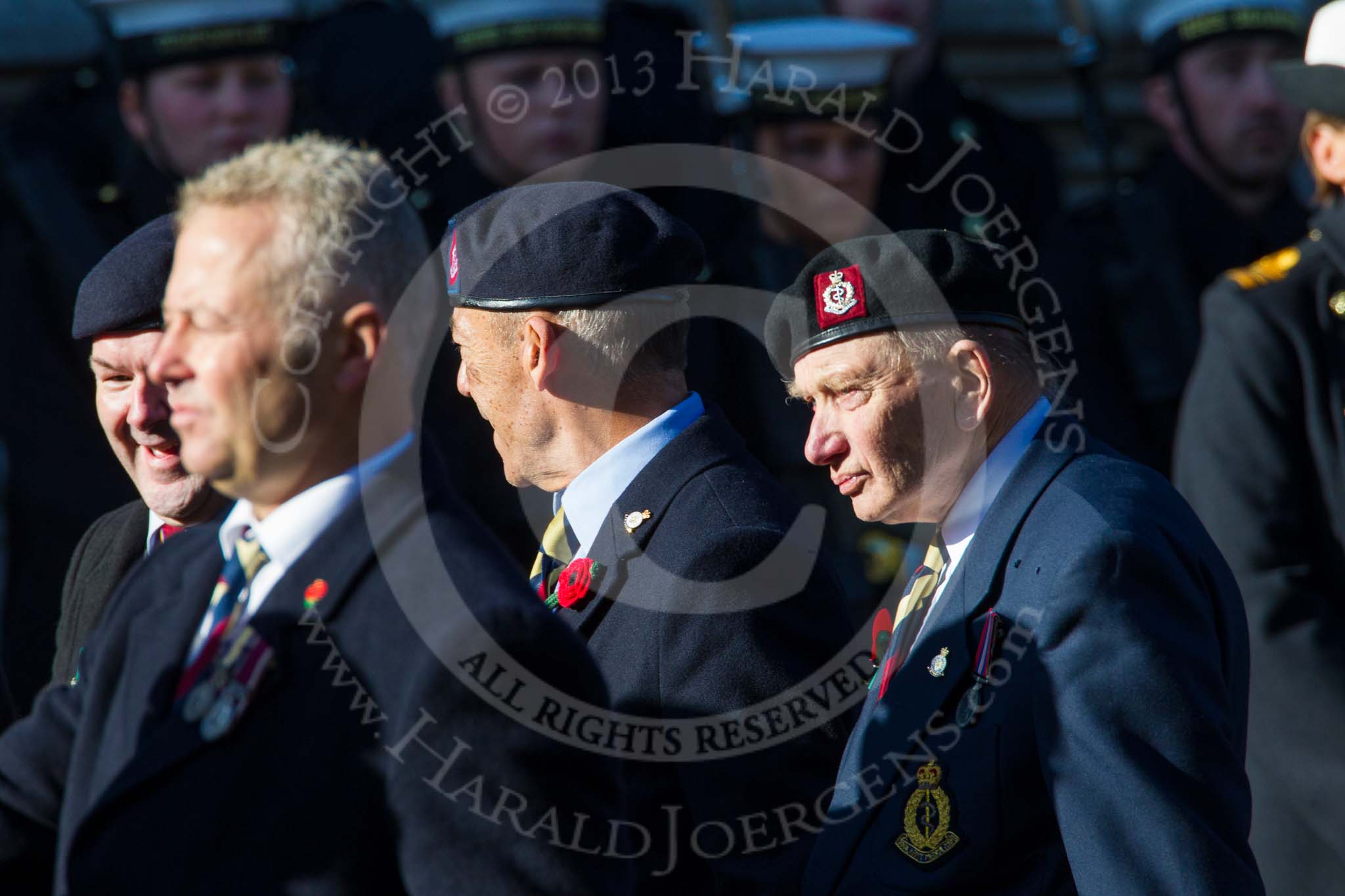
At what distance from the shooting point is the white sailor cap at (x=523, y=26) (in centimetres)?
494

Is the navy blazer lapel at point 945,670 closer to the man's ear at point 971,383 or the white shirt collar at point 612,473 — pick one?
the man's ear at point 971,383

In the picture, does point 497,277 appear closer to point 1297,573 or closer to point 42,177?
point 1297,573

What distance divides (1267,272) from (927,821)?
1965 mm

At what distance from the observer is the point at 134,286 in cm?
261

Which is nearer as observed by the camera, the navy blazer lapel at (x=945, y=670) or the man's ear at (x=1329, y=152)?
the navy blazer lapel at (x=945, y=670)

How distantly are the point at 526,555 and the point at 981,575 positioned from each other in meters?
2.25

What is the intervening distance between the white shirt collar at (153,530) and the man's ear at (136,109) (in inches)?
90.6

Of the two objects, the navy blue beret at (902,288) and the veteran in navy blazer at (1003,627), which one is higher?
the navy blue beret at (902,288)

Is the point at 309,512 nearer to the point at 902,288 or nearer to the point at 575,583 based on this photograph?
the point at 575,583

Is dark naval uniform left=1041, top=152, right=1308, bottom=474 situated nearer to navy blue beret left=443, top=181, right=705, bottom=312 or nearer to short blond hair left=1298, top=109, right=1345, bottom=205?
short blond hair left=1298, top=109, right=1345, bottom=205

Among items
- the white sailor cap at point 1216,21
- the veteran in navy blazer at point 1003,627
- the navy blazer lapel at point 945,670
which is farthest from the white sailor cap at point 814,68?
the navy blazer lapel at point 945,670

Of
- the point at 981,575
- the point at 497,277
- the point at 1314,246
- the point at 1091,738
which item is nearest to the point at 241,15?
the point at 497,277

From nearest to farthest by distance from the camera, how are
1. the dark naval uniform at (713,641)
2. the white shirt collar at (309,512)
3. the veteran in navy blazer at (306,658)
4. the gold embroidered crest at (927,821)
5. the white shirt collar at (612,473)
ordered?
the veteran in navy blazer at (306,658), the white shirt collar at (309,512), the gold embroidered crest at (927,821), the dark naval uniform at (713,641), the white shirt collar at (612,473)

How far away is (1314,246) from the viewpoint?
3654 millimetres
